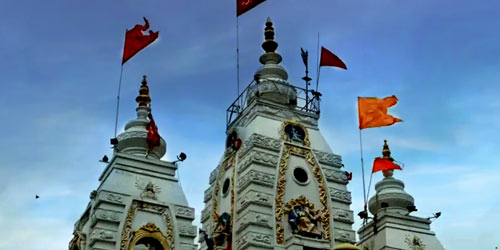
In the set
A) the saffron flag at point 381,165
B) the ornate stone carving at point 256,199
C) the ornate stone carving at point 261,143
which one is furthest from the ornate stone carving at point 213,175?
the saffron flag at point 381,165

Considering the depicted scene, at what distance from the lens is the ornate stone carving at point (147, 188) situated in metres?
32.2

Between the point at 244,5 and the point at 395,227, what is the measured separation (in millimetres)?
15953

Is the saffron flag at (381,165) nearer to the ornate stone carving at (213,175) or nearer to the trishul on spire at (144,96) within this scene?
the ornate stone carving at (213,175)

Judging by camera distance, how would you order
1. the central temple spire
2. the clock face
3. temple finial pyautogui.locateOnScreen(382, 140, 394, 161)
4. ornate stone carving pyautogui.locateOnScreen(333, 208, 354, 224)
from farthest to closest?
temple finial pyautogui.locateOnScreen(382, 140, 394, 161), the central temple spire, the clock face, ornate stone carving pyautogui.locateOnScreen(333, 208, 354, 224)

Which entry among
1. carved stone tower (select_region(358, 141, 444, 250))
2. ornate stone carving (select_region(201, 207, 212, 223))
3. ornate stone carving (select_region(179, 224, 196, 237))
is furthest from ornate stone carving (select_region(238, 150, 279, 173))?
carved stone tower (select_region(358, 141, 444, 250))

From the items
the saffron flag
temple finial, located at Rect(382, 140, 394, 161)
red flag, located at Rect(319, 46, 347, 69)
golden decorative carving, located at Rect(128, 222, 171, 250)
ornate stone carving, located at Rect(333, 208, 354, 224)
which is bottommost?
golden decorative carving, located at Rect(128, 222, 171, 250)

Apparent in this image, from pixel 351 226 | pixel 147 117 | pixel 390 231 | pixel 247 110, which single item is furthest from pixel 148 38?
pixel 390 231

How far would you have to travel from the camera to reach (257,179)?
1431 inches

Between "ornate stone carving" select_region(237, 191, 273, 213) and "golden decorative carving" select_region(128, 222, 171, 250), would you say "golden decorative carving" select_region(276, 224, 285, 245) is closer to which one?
"ornate stone carving" select_region(237, 191, 273, 213)

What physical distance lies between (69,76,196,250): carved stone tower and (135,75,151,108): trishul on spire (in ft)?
15.6

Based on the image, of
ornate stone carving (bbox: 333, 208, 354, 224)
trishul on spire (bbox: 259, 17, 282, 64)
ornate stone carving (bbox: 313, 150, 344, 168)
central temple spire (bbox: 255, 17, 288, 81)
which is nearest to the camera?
ornate stone carving (bbox: 333, 208, 354, 224)

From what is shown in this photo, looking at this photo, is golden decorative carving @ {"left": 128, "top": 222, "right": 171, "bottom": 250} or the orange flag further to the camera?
the orange flag

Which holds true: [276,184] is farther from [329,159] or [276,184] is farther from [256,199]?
[329,159]

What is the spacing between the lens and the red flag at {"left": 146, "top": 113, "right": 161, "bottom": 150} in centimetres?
3528
